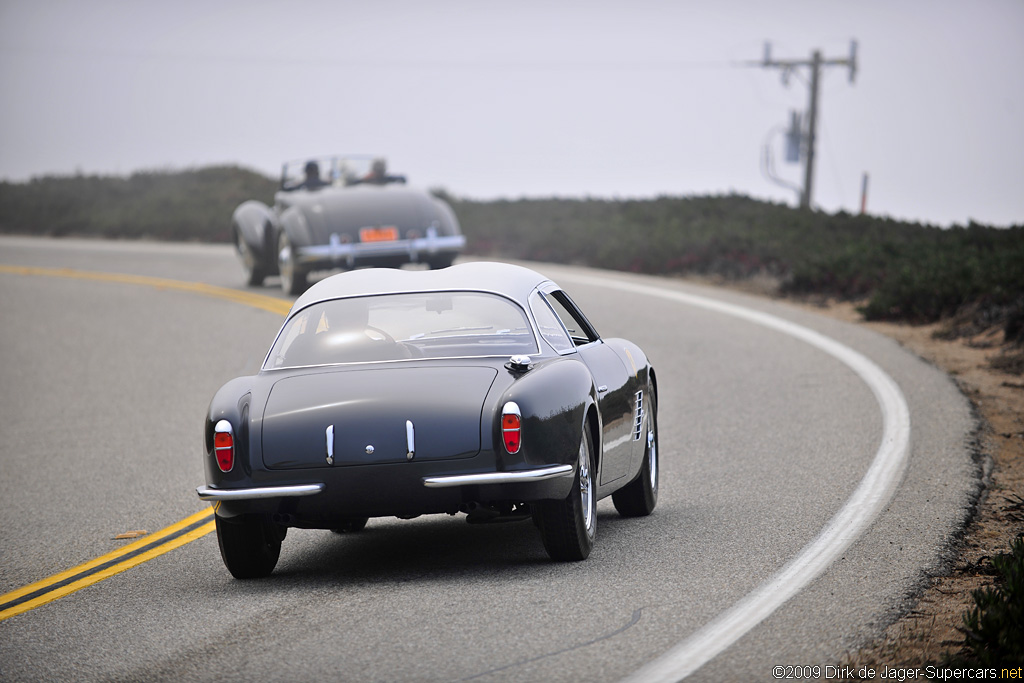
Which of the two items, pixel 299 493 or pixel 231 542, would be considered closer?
pixel 299 493

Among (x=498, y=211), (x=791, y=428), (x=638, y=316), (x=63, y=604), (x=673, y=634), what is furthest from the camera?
(x=498, y=211)

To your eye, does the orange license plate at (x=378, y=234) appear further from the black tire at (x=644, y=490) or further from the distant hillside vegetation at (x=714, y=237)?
the black tire at (x=644, y=490)

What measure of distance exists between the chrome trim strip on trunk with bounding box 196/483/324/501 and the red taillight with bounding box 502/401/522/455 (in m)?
0.85

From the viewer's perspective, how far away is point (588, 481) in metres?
6.41

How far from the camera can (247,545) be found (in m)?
6.25

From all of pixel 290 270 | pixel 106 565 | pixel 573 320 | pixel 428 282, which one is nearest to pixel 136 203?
pixel 290 270

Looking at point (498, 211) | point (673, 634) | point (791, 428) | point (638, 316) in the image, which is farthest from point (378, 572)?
point (498, 211)

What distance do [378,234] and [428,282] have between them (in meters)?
11.3

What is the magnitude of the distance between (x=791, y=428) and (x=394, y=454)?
5353 millimetres

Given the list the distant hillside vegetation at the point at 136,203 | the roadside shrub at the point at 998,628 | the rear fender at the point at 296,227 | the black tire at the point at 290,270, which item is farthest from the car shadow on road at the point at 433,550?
the distant hillside vegetation at the point at 136,203

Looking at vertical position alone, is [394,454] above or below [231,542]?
above

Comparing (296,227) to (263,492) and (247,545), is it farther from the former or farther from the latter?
(263,492)

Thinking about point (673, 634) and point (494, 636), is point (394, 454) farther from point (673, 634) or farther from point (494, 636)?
point (673, 634)

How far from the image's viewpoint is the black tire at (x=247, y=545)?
6.20m
